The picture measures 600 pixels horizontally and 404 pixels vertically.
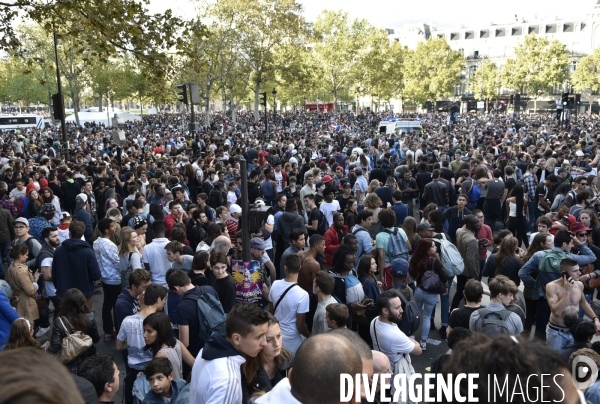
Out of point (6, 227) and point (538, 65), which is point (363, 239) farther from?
point (538, 65)

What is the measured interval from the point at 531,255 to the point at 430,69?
7883cm

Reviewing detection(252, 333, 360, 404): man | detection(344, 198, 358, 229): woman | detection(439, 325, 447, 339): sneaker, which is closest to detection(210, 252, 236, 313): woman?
detection(252, 333, 360, 404): man

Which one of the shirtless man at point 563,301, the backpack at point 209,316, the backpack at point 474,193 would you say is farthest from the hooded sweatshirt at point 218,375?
the backpack at point 474,193

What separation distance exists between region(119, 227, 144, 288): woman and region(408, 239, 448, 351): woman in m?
3.60

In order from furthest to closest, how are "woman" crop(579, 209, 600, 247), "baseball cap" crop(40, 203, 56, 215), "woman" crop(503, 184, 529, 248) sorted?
"woman" crop(503, 184, 529, 248) < "baseball cap" crop(40, 203, 56, 215) < "woman" crop(579, 209, 600, 247)

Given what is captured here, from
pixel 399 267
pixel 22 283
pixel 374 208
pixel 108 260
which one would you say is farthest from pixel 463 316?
pixel 22 283

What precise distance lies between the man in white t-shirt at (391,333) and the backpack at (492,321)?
2.12 feet

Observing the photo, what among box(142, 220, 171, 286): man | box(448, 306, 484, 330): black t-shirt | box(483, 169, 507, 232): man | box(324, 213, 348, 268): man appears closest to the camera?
box(448, 306, 484, 330): black t-shirt

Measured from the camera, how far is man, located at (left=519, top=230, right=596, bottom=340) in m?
5.97

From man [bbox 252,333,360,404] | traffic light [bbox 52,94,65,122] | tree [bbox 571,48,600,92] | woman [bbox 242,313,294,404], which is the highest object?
tree [bbox 571,48,600,92]

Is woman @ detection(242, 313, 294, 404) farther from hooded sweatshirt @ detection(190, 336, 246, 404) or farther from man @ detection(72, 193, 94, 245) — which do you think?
man @ detection(72, 193, 94, 245)

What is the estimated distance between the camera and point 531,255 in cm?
653

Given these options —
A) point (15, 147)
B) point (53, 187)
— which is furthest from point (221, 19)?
point (53, 187)

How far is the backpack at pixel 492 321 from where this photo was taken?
176 inches
